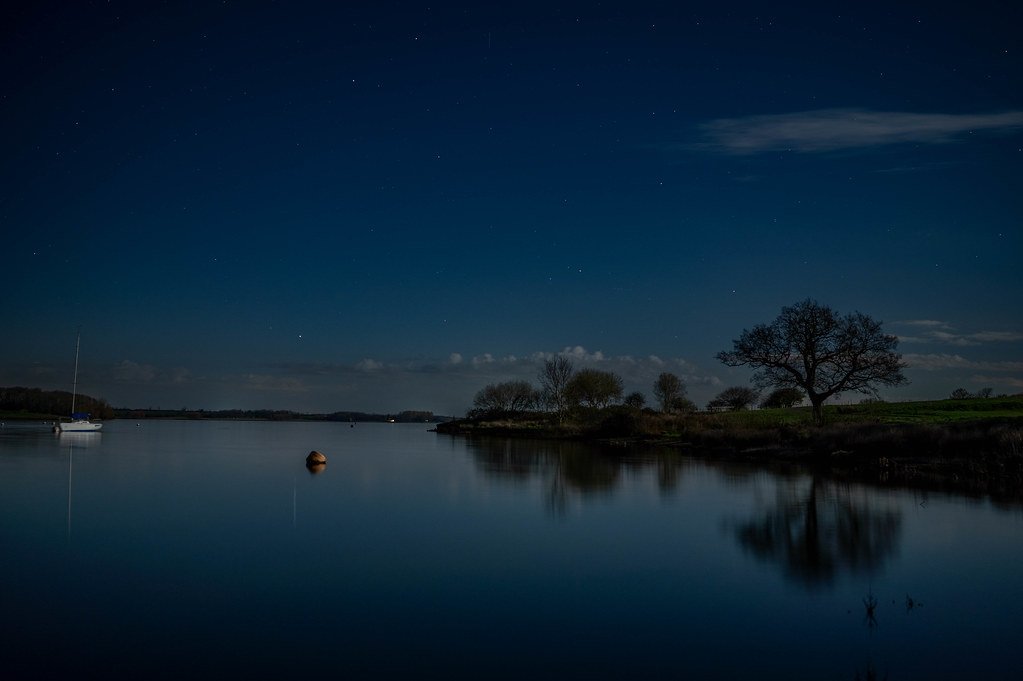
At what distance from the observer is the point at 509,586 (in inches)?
426

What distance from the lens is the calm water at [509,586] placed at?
750 cm

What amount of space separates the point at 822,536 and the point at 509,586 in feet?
25.4

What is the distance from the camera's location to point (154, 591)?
1012 cm

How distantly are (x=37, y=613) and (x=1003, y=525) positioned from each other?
18.5 meters

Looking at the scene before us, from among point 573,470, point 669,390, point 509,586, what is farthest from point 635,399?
point 509,586

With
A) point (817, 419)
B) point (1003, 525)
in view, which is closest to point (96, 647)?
point (1003, 525)

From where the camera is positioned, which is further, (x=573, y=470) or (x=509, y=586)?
(x=573, y=470)

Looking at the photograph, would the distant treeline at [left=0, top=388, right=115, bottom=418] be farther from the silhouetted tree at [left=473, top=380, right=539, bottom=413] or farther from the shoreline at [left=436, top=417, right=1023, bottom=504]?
the shoreline at [left=436, top=417, right=1023, bottom=504]

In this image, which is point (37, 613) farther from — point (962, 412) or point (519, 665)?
point (962, 412)

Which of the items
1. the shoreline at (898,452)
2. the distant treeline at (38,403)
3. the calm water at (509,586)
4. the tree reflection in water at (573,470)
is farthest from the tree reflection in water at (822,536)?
the distant treeline at (38,403)

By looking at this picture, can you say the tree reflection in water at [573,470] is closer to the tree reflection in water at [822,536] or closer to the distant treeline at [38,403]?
the tree reflection in water at [822,536]

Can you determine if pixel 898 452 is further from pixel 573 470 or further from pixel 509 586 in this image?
pixel 509 586

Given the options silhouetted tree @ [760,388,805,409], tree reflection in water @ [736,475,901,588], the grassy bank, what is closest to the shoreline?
the grassy bank

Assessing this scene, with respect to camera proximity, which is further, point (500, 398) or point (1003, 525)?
point (500, 398)
